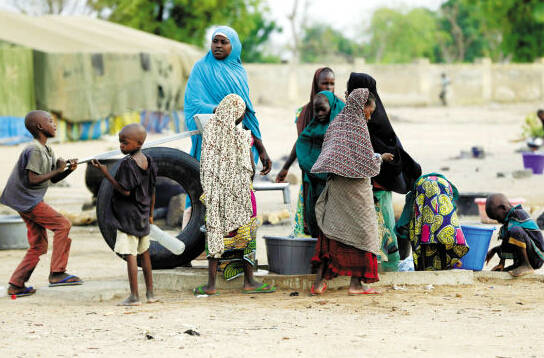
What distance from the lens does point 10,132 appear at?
19344 mm

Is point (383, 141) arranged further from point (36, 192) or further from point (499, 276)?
point (36, 192)

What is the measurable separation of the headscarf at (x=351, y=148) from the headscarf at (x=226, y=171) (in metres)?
0.57

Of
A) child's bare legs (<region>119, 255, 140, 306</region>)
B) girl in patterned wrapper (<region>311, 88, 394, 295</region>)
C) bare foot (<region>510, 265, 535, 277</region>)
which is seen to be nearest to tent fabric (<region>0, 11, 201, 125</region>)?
child's bare legs (<region>119, 255, 140, 306</region>)

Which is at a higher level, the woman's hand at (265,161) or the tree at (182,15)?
the tree at (182,15)

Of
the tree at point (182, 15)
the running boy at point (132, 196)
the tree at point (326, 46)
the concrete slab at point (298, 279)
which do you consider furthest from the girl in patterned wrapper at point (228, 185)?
the tree at point (326, 46)

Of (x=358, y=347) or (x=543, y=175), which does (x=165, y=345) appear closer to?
(x=358, y=347)

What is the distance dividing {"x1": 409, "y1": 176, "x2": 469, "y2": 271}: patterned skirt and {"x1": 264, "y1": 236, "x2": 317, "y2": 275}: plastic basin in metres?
0.79

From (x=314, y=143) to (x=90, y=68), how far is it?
1598 centimetres

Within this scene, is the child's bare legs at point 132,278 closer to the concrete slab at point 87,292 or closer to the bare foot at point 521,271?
the concrete slab at point 87,292

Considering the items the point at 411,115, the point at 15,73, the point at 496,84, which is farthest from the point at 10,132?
the point at 496,84

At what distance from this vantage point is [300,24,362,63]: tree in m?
71.1

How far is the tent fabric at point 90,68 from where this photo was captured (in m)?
19.9

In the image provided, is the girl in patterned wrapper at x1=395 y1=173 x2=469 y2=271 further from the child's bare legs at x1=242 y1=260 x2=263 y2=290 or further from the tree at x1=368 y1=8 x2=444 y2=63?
the tree at x1=368 y1=8 x2=444 y2=63

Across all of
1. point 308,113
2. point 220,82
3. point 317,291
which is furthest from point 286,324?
point 220,82
